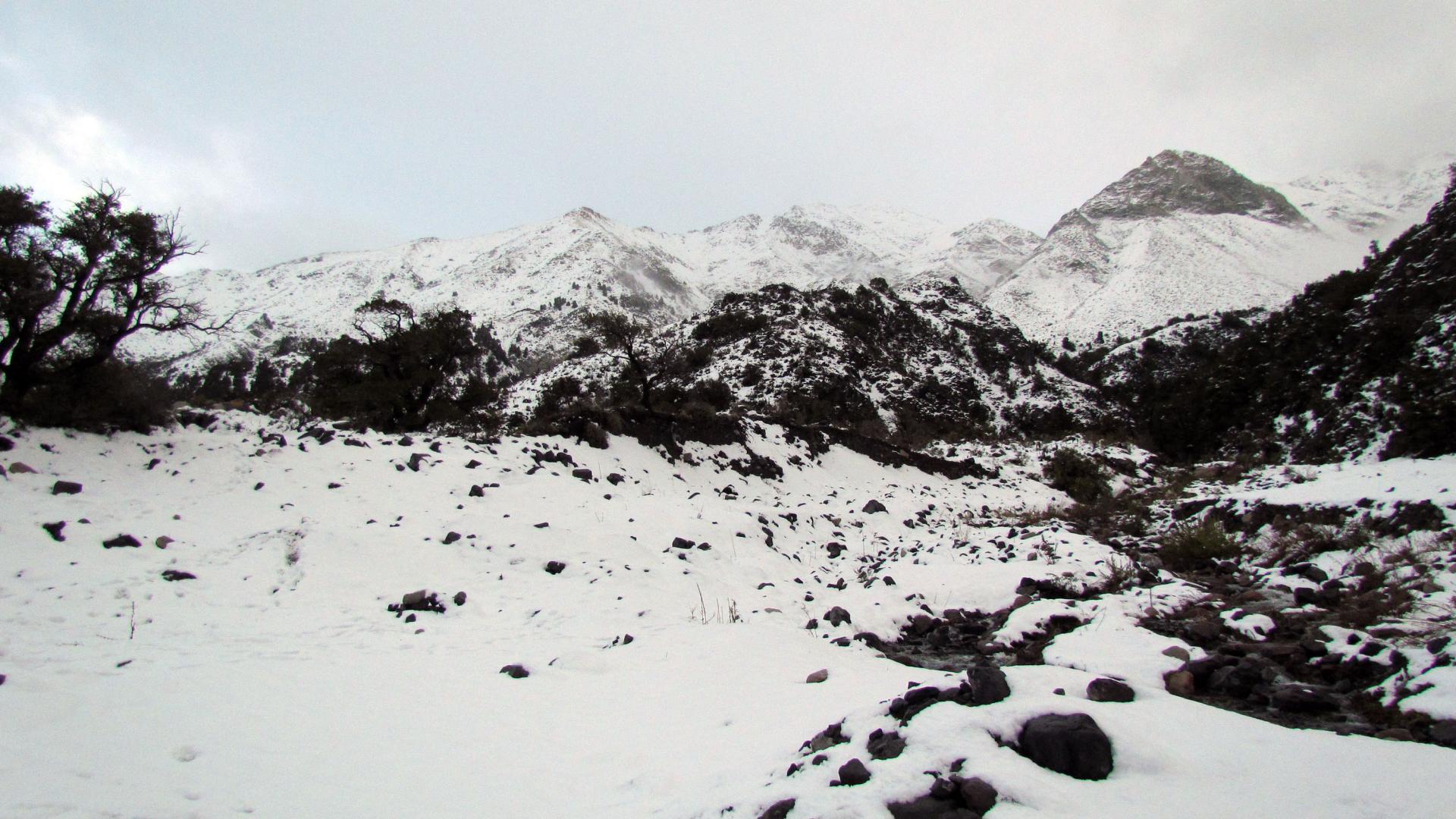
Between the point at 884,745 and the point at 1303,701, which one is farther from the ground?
the point at 884,745

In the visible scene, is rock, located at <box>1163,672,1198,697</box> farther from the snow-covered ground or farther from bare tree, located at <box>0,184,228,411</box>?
bare tree, located at <box>0,184,228,411</box>

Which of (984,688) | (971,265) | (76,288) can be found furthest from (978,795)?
(971,265)

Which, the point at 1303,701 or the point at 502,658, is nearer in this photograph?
the point at 1303,701

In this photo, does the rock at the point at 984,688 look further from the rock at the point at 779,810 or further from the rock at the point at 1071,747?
the rock at the point at 779,810

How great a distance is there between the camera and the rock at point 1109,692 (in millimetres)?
3021

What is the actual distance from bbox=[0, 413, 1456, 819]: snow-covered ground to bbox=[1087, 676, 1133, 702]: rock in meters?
0.10

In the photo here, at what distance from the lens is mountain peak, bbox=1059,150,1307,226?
380 feet

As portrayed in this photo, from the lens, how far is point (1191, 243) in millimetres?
97062

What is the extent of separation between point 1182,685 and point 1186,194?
6341 inches

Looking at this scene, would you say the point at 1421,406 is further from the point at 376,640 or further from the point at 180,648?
the point at 180,648

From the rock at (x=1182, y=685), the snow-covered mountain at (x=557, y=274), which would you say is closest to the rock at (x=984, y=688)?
the rock at (x=1182, y=685)

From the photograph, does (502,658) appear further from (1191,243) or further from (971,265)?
(971,265)

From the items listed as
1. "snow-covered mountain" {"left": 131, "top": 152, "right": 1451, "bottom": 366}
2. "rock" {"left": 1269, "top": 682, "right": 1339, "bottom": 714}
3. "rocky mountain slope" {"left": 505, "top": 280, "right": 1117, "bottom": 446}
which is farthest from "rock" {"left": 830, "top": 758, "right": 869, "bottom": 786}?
"snow-covered mountain" {"left": 131, "top": 152, "right": 1451, "bottom": 366}

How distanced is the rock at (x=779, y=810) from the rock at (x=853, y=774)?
9.9 inches
